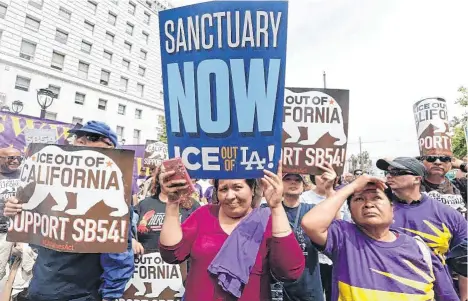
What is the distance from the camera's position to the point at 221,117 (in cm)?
179

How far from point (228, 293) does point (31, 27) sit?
3220 centimetres

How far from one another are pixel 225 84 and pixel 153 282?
7.58ft

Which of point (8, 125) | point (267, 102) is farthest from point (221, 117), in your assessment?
point (8, 125)

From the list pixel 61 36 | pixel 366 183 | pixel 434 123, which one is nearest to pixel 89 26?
pixel 61 36

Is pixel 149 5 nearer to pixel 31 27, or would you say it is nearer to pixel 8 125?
pixel 31 27

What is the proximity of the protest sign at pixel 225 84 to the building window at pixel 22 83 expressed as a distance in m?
29.7

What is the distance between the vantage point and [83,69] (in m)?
31.2

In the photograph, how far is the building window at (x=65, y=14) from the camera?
2935 centimetres

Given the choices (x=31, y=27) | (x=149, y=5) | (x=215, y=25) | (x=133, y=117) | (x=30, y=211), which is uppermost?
(x=149, y=5)

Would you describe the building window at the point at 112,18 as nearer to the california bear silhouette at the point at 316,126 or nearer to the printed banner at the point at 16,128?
the printed banner at the point at 16,128

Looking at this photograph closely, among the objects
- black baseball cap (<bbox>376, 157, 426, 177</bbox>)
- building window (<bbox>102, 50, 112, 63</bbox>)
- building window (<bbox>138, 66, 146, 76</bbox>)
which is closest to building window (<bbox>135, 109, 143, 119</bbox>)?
building window (<bbox>138, 66, 146, 76</bbox>)

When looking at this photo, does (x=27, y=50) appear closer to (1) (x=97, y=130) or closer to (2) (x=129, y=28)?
(2) (x=129, y=28)

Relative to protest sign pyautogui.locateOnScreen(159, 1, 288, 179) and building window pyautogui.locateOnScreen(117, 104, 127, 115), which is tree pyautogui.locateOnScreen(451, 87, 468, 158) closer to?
protest sign pyautogui.locateOnScreen(159, 1, 288, 179)

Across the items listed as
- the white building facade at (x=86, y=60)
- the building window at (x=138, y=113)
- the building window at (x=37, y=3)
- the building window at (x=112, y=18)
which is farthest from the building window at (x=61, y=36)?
the building window at (x=138, y=113)
